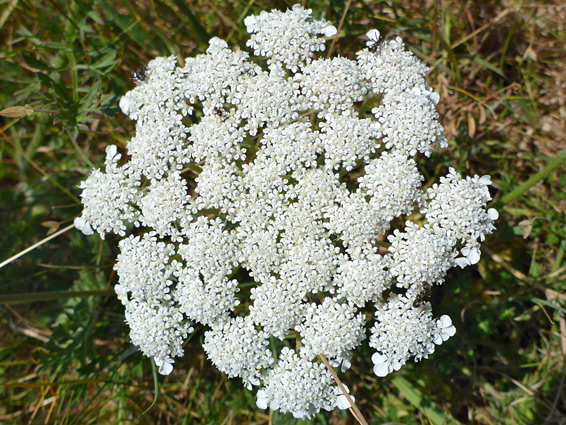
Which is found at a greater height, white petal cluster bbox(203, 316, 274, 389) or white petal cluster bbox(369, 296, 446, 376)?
white petal cluster bbox(203, 316, 274, 389)

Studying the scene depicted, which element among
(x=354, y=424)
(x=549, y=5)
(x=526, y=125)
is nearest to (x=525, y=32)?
(x=549, y=5)

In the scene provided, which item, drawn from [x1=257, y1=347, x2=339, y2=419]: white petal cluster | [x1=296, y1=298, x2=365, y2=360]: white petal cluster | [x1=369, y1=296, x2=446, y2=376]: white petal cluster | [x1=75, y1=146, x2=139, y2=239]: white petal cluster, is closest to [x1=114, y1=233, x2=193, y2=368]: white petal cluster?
[x1=75, y1=146, x2=139, y2=239]: white petal cluster

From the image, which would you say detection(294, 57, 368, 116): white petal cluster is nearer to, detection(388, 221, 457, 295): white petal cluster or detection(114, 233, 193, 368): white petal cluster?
detection(388, 221, 457, 295): white petal cluster

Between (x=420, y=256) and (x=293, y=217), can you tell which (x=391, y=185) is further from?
(x=293, y=217)

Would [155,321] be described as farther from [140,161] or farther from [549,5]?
[549,5]

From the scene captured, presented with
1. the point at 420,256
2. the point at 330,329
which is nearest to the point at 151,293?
the point at 330,329

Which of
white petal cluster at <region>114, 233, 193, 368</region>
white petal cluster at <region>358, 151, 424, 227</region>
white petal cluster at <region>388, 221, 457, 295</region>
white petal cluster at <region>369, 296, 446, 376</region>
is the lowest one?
white petal cluster at <region>369, 296, 446, 376</region>
